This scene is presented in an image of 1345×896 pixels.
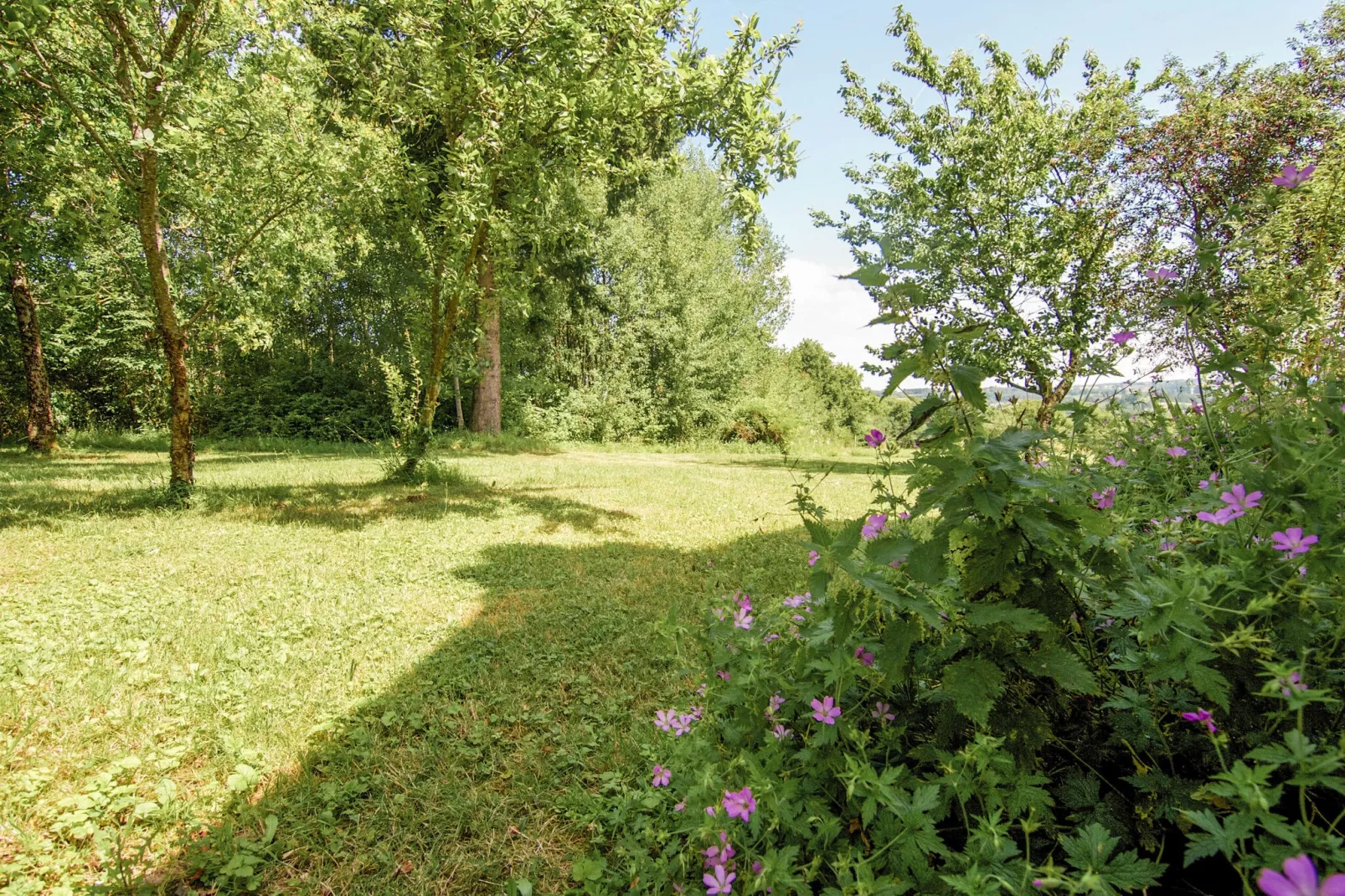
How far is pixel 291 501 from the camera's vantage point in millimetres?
6328

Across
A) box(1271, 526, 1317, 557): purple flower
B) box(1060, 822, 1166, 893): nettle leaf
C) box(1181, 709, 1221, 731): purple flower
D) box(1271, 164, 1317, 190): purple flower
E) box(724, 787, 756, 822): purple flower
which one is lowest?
box(724, 787, 756, 822): purple flower

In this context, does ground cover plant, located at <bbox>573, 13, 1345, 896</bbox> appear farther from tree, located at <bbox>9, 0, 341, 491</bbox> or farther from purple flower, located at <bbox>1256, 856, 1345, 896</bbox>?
tree, located at <bbox>9, 0, 341, 491</bbox>

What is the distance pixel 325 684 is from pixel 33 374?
42.5ft

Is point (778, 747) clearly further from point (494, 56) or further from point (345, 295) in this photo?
point (345, 295)

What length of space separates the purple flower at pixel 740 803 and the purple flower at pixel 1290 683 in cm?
89

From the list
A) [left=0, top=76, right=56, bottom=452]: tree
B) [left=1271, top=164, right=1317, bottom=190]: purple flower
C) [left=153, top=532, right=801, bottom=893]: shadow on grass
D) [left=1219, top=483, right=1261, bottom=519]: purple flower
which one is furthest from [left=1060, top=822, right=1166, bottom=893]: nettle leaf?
[left=0, top=76, right=56, bottom=452]: tree

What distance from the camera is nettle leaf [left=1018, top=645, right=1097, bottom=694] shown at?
3.38ft

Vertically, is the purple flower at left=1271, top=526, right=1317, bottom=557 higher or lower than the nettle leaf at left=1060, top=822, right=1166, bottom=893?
higher

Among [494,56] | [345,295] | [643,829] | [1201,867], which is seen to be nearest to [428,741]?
[643,829]

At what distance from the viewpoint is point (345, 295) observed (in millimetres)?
18438

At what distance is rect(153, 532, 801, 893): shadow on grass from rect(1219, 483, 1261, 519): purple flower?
1208 millimetres

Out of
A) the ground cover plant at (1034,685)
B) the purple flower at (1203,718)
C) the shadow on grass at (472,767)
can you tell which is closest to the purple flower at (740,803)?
the ground cover plant at (1034,685)

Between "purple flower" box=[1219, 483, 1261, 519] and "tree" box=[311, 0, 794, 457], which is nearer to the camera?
"purple flower" box=[1219, 483, 1261, 519]

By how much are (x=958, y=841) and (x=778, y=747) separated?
40 centimetres
